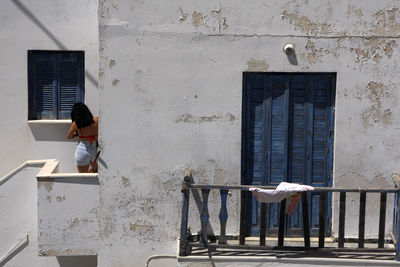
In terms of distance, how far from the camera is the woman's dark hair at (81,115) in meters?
9.52

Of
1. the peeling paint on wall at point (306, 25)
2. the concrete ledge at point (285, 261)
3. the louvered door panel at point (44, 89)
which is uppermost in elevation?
the peeling paint on wall at point (306, 25)

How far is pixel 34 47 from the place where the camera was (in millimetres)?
10477

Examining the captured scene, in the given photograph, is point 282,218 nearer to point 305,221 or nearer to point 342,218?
point 305,221

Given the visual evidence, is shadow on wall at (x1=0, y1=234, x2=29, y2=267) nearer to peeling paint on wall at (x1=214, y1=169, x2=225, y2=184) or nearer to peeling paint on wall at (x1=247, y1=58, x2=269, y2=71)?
peeling paint on wall at (x1=214, y1=169, x2=225, y2=184)

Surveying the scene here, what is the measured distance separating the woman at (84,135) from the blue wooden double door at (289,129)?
2635 millimetres

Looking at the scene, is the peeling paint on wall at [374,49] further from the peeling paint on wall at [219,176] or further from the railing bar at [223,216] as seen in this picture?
the railing bar at [223,216]

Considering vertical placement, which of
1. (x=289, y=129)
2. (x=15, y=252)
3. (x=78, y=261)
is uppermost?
(x=289, y=129)

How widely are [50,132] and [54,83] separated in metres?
0.87

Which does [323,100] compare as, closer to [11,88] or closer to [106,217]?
[106,217]

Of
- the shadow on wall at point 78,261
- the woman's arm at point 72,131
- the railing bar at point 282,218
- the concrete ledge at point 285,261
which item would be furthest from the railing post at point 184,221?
A: the shadow on wall at point 78,261

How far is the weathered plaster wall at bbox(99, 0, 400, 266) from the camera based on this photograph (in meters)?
8.14

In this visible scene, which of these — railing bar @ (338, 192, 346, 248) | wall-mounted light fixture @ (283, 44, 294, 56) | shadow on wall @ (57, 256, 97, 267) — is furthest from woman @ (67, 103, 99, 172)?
railing bar @ (338, 192, 346, 248)

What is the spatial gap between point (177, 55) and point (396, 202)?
11.5 ft

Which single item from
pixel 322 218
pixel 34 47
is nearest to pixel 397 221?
pixel 322 218
